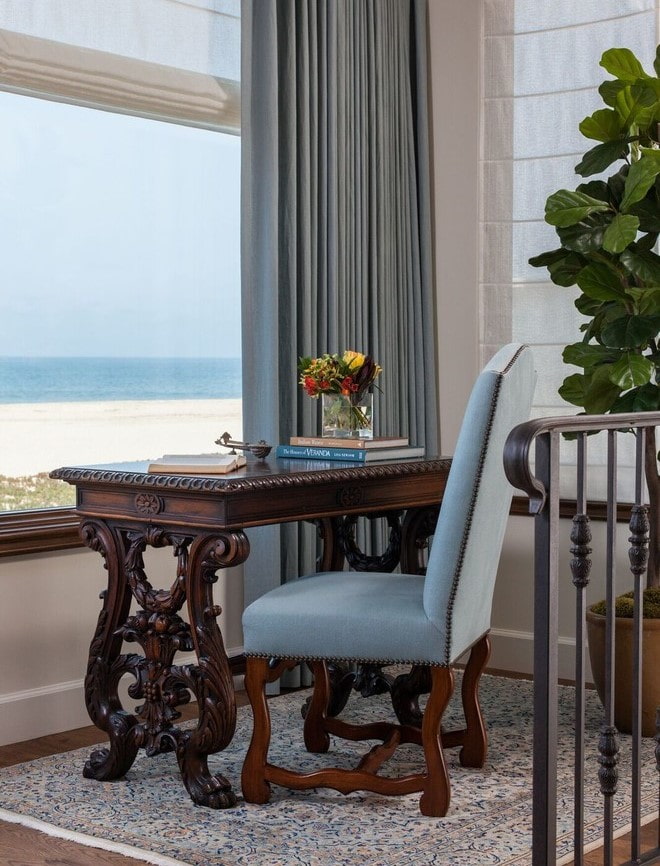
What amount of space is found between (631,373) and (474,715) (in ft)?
3.59

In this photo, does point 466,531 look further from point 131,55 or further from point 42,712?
point 131,55

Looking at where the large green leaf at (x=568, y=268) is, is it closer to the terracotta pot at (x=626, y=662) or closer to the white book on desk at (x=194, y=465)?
the terracotta pot at (x=626, y=662)

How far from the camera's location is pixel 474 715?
3.18m

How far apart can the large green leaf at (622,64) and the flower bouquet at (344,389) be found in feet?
4.06

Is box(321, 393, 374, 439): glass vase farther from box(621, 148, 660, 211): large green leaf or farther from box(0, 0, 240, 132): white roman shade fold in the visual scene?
box(0, 0, 240, 132): white roman shade fold

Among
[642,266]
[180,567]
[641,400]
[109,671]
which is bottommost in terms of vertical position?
[109,671]

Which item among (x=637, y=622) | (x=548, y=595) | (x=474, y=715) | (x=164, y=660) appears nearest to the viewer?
(x=548, y=595)

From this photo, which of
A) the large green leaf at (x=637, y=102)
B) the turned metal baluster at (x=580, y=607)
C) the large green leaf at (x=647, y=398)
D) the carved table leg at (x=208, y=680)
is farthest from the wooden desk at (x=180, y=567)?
the large green leaf at (x=637, y=102)

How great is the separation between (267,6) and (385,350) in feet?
4.27

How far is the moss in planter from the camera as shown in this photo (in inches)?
139

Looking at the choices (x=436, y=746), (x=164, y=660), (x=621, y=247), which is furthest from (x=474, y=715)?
(x=621, y=247)

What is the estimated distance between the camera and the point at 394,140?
449 cm

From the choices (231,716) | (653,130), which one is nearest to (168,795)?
(231,716)

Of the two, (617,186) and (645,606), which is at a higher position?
(617,186)
